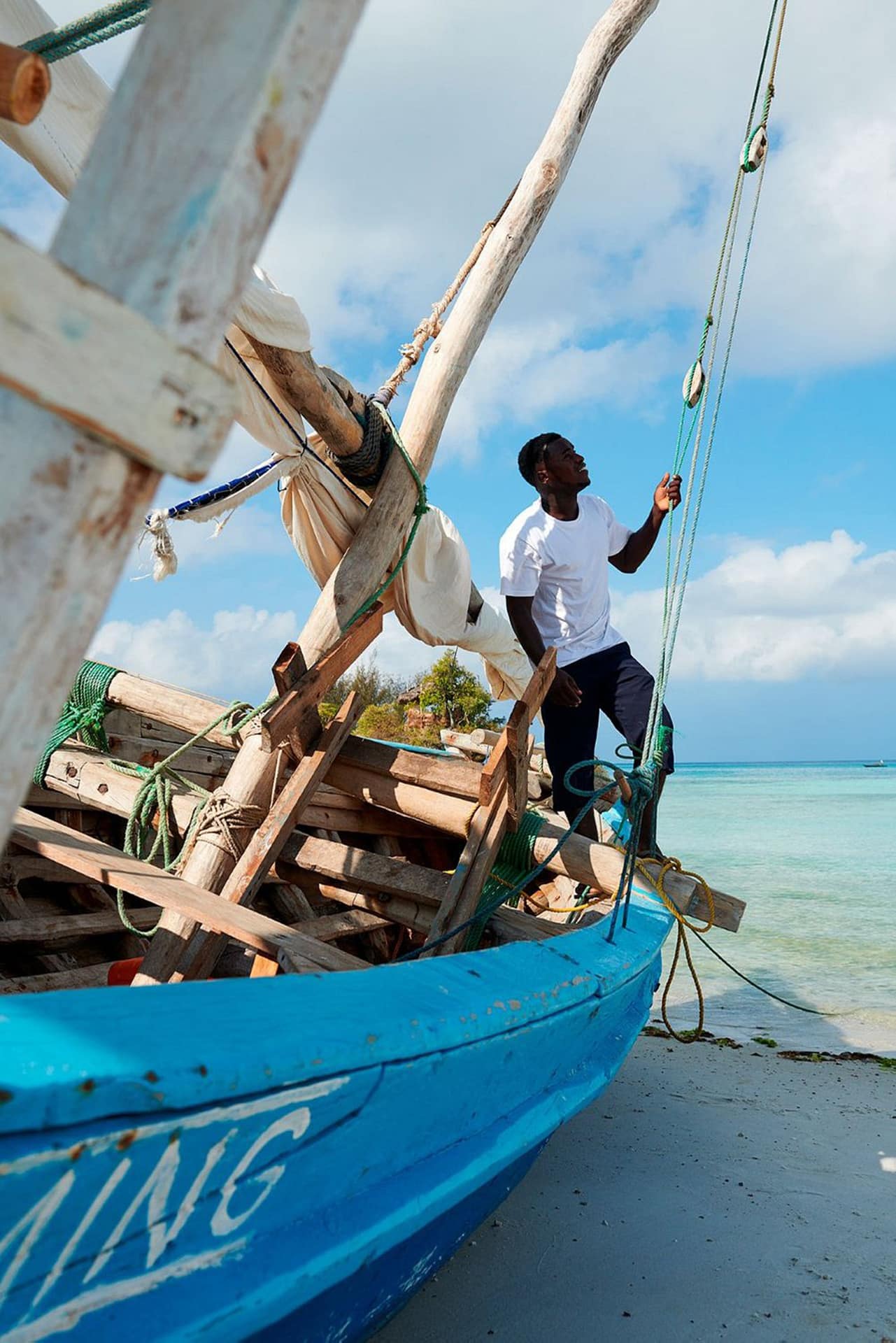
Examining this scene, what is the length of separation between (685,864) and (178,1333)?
1493cm

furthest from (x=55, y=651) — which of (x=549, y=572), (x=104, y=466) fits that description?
(x=549, y=572)

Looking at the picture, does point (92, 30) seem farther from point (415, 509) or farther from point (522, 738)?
point (415, 509)

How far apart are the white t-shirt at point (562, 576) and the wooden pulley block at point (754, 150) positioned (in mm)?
1625

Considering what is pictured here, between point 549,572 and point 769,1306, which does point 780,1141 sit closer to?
point 769,1306

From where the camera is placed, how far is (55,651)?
77cm

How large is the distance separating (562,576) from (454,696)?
17.9 metres

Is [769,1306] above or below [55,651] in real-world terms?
below

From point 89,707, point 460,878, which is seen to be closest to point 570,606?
point 460,878

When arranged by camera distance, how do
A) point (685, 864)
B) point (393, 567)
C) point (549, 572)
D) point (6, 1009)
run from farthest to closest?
point (685, 864) → point (549, 572) → point (393, 567) → point (6, 1009)

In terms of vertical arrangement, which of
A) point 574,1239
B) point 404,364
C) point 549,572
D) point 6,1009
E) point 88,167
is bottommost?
point 574,1239

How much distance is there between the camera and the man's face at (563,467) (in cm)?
410

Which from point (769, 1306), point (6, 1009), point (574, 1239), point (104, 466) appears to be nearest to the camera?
point (104, 466)

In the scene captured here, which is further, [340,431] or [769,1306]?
[340,431]

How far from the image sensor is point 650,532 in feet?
14.2
